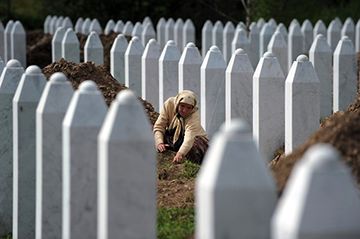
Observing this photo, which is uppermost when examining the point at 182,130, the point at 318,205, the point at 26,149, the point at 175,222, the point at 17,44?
the point at 17,44

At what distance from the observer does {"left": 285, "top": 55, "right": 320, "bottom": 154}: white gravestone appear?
8.22 m

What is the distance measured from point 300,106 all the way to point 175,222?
2645 mm

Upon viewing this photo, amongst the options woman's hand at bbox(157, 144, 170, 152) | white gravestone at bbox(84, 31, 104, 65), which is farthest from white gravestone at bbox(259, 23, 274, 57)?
woman's hand at bbox(157, 144, 170, 152)

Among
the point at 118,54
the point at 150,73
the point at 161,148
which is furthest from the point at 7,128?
the point at 118,54

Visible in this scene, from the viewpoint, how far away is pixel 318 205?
356cm

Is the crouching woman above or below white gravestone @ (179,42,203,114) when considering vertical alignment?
below

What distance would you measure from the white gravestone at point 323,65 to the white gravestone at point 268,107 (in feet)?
12.1

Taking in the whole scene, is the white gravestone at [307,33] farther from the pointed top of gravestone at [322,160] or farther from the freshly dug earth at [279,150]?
the pointed top of gravestone at [322,160]

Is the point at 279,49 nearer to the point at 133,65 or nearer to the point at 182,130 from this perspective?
the point at 133,65

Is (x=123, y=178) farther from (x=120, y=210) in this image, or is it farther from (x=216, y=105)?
(x=216, y=105)

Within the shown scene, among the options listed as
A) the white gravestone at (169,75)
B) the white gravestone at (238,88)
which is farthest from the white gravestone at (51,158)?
→ the white gravestone at (169,75)

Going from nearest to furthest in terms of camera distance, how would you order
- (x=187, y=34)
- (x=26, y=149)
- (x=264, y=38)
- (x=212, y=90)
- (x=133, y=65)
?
(x=26, y=149)
(x=212, y=90)
(x=133, y=65)
(x=264, y=38)
(x=187, y=34)

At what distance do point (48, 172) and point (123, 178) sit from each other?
132 cm

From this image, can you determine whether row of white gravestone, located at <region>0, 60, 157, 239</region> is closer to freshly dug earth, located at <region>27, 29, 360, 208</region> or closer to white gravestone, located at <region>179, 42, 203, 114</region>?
freshly dug earth, located at <region>27, 29, 360, 208</region>
